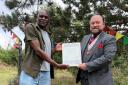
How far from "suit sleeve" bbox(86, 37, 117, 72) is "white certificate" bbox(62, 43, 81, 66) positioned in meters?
0.28

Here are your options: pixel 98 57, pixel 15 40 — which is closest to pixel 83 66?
pixel 98 57

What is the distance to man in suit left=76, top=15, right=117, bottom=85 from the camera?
219 inches

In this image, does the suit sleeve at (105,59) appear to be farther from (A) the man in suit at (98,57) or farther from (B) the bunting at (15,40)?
(B) the bunting at (15,40)

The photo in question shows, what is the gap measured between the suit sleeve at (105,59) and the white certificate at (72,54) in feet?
0.91

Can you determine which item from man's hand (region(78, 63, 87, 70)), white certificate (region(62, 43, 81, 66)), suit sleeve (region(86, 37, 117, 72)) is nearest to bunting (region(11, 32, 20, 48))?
white certificate (region(62, 43, 81, 66))

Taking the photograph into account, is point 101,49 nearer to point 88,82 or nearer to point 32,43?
point 88,82

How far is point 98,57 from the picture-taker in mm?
5598

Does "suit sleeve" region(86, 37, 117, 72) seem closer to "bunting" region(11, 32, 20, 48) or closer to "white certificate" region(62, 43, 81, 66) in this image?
"white certificate" region(62, 43, 81, 66)

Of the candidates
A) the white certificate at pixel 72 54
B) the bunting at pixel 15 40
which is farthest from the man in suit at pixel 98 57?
the bunting at pixel 15 40

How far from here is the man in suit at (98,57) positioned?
5551 mm

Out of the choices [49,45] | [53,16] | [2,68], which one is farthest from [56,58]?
[2,68]

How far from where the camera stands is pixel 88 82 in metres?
5.68

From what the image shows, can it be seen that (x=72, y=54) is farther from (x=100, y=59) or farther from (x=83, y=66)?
(x=100, y=59)

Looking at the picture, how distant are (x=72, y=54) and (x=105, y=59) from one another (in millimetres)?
584
